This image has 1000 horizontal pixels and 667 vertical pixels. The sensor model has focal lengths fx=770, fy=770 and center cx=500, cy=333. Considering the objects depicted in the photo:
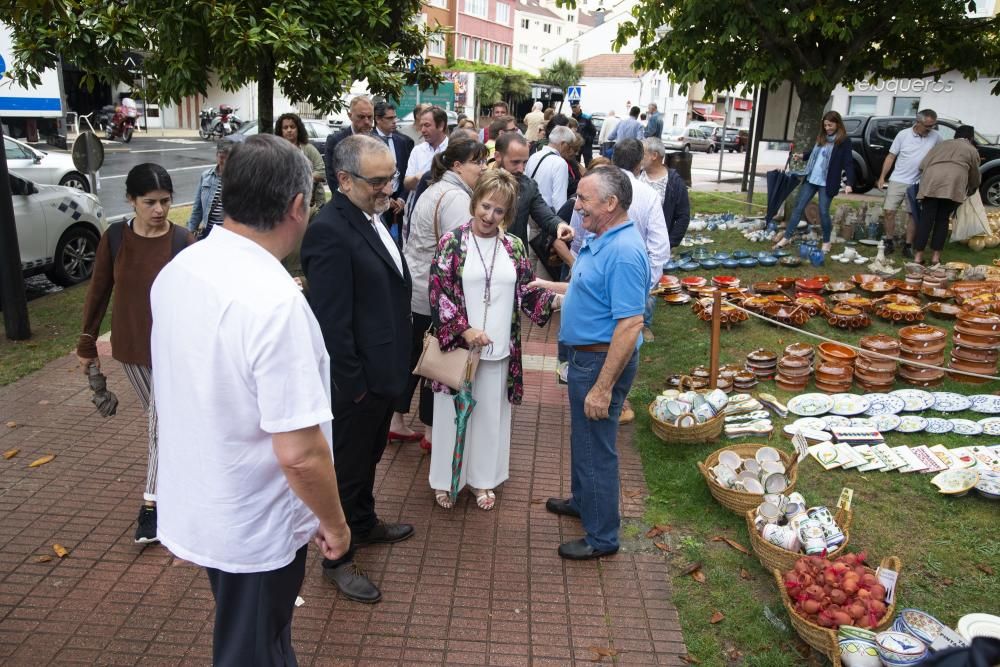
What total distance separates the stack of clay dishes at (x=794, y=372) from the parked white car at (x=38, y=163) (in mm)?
11143

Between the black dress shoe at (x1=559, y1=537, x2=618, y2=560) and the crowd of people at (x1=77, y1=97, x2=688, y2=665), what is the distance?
0.01 m

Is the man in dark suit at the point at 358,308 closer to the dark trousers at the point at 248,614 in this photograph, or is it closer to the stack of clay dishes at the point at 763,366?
the dark trousers at the point at 248,614

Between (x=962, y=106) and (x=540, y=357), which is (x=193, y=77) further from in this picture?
(x=962, y=106)

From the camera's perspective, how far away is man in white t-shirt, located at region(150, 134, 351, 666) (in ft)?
6.37

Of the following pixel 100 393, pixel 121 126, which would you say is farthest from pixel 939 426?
pixel 121 126

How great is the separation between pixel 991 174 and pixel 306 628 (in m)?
15.5

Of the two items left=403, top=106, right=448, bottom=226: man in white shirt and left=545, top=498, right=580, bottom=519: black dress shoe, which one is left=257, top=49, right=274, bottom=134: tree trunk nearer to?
left=403, top=106, right=448, bottom=226: man in white shirt

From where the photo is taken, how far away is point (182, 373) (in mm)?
2035

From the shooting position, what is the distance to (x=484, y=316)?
421 centimetres

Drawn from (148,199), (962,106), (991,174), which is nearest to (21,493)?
(148,199)

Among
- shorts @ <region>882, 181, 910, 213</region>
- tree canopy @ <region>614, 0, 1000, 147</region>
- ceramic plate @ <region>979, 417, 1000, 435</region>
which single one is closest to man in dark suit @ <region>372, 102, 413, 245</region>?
ceramic plate @ <region>979, 417, 1000, 435</region>

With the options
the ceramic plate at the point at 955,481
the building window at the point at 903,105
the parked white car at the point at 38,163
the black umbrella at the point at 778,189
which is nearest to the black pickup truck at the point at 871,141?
the black umbrella at the point at 778,189

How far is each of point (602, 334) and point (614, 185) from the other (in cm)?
71

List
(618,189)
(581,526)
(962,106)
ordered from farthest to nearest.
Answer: (962,106) < (581,526) < (618,189)
